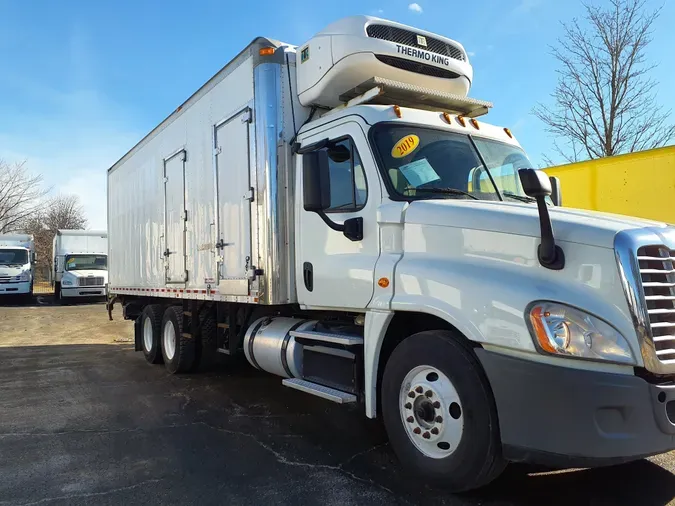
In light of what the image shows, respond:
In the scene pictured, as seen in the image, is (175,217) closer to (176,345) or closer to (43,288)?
(176,345)

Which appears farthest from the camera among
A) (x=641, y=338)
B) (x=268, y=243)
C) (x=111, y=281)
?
(x=111, y=281)

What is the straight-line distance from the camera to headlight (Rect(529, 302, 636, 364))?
2.90 m

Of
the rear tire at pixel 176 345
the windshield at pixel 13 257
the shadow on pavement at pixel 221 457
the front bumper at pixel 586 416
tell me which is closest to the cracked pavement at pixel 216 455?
the shadow on pavement at pixel 221 457

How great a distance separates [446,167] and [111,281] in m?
8.94

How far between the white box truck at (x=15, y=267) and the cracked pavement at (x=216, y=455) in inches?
734

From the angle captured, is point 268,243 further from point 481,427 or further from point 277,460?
point 481,427

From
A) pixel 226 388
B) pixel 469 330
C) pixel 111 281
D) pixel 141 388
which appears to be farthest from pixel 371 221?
pixel 111 281

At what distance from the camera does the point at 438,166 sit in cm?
431

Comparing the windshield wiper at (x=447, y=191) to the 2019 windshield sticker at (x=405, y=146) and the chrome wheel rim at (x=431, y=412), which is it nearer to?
the 2019 windshield sticker at (x=405, y=146)

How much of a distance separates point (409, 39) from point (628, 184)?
440cm

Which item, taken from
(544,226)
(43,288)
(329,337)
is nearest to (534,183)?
(544,226)

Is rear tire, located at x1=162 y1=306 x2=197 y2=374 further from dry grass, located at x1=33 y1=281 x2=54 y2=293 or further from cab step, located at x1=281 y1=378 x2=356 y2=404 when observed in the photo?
dry grass, located at x1=33 y1=281 x2=54 y2=293

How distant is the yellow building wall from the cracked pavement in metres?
4.26

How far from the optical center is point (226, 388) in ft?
23.1
